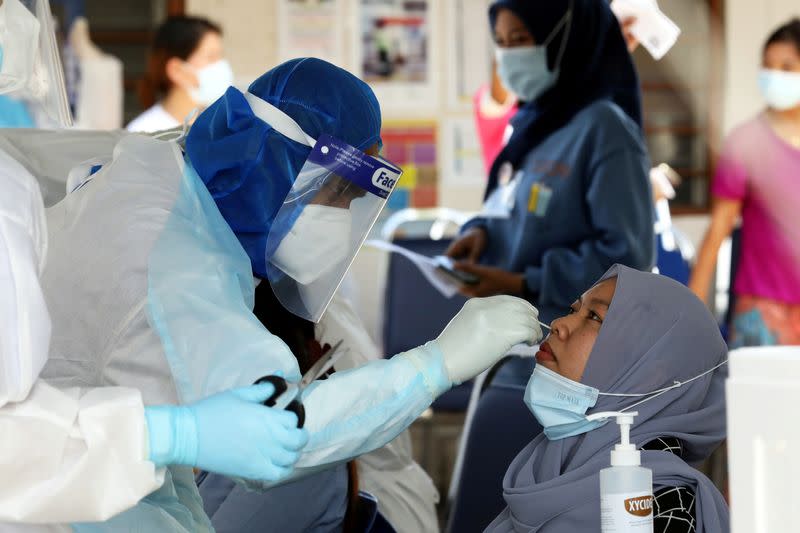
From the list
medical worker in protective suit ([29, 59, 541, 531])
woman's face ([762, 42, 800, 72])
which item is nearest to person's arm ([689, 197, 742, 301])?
woman's face ([762, 42, 800, 72])

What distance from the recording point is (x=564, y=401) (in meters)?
1.62

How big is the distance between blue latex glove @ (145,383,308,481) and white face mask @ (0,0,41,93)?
48 cm

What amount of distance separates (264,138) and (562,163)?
1.19 m

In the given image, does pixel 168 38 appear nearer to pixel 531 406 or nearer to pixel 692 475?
pixel 531 406

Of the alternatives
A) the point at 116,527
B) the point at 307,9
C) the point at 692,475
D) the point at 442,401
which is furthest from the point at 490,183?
the point at 307,9

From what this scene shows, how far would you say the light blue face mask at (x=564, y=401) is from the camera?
161 cm

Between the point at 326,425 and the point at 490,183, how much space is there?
5.29ft

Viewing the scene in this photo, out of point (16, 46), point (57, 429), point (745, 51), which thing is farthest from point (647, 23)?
point (745, 51)

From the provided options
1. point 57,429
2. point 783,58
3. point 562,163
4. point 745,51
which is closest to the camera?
point 57,429

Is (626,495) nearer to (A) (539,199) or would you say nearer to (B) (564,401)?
(B) (564,401)

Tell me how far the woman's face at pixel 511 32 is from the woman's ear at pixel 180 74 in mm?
1344

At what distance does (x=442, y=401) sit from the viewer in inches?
151

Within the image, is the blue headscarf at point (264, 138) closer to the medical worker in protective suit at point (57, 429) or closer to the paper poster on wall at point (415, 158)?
the medical worker in protective suit at point (57, 429)

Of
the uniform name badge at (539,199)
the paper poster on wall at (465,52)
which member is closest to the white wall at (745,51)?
the paper poster on wall at (465,52)
